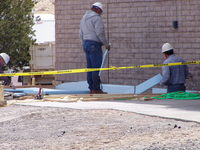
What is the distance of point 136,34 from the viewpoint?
72.6 feet

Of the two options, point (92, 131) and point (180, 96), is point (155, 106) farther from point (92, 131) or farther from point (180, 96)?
point (92, 131)

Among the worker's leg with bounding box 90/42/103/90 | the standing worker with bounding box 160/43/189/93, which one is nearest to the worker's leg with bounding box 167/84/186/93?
the standing worker with bounding box 160/43/189/93

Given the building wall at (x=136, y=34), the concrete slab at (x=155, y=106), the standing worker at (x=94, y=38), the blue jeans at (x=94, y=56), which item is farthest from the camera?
the building wall at (x=136, y=34)

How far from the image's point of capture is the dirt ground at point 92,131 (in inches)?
458

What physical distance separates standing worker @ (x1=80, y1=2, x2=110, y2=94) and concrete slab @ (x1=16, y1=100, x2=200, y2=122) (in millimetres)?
2484

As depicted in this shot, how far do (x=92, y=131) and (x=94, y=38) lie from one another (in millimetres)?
6961

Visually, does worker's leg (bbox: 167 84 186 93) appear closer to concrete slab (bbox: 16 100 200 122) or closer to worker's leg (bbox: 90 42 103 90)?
concrete slab (bbox: 16 100 200 122)

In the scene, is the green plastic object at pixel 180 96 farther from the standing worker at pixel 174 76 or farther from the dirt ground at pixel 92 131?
the dirt ground at pixel 92 131

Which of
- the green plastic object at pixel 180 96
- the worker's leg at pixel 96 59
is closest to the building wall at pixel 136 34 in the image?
the worker's leg at pixel 96 59

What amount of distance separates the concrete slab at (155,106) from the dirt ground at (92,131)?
1.19ft

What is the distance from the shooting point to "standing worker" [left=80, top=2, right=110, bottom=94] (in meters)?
19.7

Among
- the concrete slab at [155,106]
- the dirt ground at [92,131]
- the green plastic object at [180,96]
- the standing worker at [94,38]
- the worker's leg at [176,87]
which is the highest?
the standing worker at [94,38]

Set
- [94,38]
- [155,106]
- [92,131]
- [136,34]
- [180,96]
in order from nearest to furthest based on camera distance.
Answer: [92,131], [155,106], [180,96], [94,38], [136,34]

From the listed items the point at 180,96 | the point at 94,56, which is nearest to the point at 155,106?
Answer: the point at 180,96
